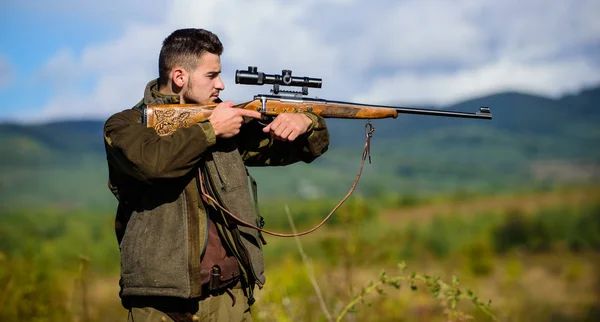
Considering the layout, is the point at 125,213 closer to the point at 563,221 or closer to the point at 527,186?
the point at 563,221

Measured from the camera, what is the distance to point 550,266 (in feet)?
45.2

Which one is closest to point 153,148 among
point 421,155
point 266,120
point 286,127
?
point 286,127

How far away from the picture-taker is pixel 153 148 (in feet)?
11.0

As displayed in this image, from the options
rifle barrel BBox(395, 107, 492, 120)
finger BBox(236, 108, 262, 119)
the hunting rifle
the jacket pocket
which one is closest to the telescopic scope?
the hunting rifle

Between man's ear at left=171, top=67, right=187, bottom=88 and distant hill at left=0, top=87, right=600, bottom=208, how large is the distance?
1118cm

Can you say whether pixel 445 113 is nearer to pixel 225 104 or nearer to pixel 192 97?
pixel 225 104

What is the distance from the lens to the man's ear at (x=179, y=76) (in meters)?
3.74

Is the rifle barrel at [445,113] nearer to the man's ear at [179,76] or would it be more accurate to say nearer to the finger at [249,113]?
the finger at [249,113]

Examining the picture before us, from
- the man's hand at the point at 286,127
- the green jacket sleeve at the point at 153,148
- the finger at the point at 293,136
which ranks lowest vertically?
the green jacket sleeve at the point at 153,148

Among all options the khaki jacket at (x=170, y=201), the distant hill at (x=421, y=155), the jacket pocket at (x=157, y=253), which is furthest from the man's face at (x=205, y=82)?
the distant hill at (x=421, y=155)

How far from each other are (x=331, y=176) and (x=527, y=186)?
4975 millimetres

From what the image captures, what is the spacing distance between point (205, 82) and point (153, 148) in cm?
59

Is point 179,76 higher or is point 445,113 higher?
point 179,76

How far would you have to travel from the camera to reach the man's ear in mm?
3740
